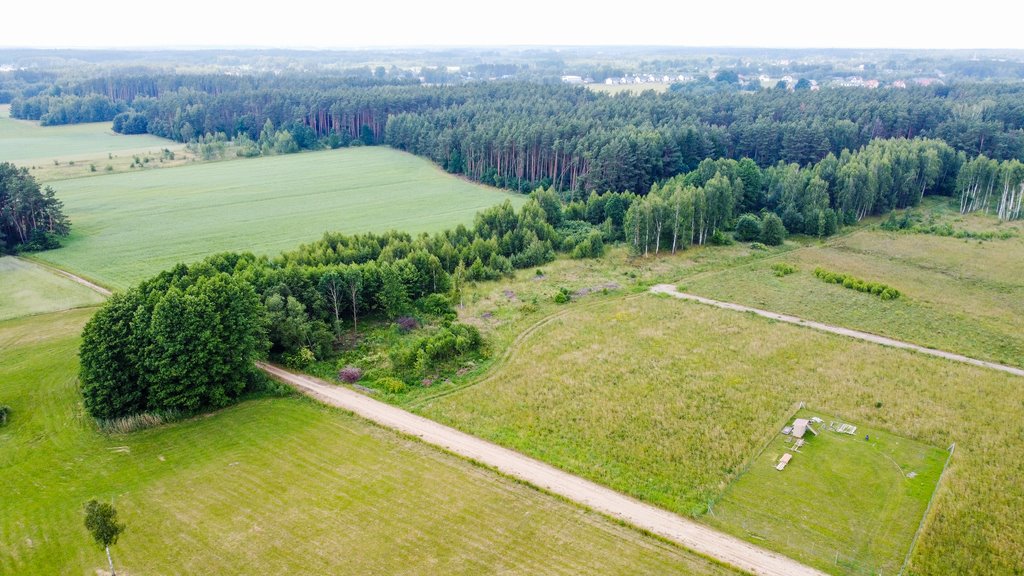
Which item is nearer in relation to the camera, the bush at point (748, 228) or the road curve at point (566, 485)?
the road curve at point (566, 485)

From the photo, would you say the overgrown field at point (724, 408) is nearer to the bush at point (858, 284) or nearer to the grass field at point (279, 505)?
the grass field at point (279, 505)

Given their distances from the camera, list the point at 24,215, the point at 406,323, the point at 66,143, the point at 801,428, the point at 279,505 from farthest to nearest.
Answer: the point at 66,143
the point at 24,215
the point at 406,323
the point at 801,428
the point at 279,505

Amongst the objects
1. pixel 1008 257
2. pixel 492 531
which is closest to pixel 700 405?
pixel 492 531

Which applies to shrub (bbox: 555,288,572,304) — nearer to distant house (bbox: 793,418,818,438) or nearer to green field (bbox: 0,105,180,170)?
distant house (bbox: 793,418,818,438)

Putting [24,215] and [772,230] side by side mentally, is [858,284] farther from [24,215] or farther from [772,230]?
[24,215]

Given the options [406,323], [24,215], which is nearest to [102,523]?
[406,323]

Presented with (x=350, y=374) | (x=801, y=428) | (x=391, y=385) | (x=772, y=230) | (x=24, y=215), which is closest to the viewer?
(x=801, y=428)

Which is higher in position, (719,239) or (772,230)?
(772,230)

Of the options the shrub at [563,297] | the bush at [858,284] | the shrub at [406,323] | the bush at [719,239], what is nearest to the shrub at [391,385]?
the shrub at [406,323]
